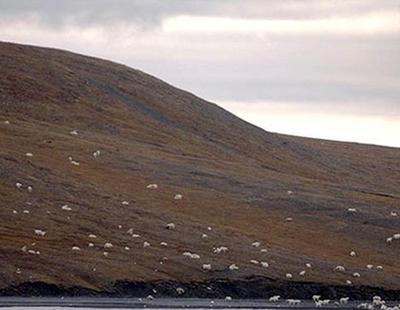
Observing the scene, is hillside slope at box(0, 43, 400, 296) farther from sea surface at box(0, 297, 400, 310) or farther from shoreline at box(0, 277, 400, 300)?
sea surface at box(0, 297, 400, 310)

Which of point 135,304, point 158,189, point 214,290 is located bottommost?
point 135,304

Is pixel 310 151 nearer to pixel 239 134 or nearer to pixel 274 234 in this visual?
pixel 239 134

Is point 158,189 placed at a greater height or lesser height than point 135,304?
greater

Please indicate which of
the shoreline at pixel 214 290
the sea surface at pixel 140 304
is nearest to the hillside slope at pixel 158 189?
the shoreline at pixel 214 290

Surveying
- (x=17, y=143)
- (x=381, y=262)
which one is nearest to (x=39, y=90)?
(x=17, y=143)

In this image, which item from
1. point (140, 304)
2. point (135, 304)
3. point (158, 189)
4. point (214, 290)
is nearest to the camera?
point (135, 304)

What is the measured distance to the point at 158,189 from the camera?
360 feet

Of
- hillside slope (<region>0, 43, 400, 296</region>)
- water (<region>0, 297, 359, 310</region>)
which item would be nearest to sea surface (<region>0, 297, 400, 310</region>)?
water (<region>0, 297, 359, 310</region>)

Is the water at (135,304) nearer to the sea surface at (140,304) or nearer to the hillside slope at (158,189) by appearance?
the sea surface at (140,304)

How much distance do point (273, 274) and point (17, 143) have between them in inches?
1359

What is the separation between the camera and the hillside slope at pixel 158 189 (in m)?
84.6

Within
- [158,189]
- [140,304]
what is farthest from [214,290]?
[158,189]

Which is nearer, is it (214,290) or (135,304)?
(135,304)

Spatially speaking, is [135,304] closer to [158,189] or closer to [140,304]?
[140,304]
